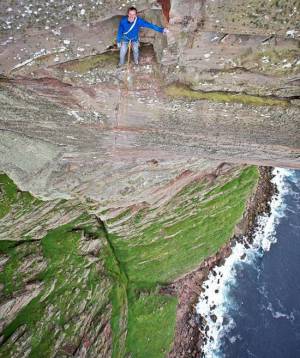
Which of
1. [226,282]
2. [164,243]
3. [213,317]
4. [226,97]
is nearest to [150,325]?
[164,243]

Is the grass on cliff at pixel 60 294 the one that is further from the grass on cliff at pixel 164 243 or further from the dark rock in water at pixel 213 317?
the dark rock in water at pixel 213 317

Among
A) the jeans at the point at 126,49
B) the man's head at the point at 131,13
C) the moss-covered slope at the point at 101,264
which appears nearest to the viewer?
the man's head at the point at 131,13

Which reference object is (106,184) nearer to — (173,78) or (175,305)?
(173,78)

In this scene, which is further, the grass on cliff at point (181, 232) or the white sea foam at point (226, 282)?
the white sea foam at point (226, 282)

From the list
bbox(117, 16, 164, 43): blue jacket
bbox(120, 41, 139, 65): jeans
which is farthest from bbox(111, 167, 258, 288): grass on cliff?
bbox(117, 16, 164, 43): blue jacket

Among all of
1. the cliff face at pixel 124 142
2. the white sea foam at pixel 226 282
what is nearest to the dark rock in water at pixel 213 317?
the white sea foam at pixel 226 282

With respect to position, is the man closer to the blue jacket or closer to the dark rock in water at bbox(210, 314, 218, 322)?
the blue jacket

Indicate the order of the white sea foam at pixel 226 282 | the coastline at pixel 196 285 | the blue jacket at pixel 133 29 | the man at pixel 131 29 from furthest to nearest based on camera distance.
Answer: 1. the white sea foam at pixel 226 282
2. the coastline at pixel 196 285
3. the blue jacket at pixel 133 29
4. the man at pixel 131 29

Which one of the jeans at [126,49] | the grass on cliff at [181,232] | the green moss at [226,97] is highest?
the jeans at [126,49]

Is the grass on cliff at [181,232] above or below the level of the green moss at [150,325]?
above
